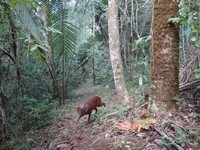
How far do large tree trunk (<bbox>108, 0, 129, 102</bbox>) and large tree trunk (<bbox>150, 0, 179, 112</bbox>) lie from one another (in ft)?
8.46

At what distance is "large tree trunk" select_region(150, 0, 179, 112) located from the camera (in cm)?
345

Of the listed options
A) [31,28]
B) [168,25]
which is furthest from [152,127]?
[31,28]

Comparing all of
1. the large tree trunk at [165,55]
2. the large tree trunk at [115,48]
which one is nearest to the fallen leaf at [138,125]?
the large tree trunk at [165,55]

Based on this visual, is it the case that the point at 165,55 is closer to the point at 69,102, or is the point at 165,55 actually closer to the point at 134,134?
the point at 134,134

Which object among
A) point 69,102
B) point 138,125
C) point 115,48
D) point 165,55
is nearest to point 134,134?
point 138,125

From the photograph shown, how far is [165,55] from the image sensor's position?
11.4 feet

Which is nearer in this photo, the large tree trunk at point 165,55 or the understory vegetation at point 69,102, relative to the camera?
the understory vegetation at point 69,102

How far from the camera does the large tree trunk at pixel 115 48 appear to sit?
605 cm

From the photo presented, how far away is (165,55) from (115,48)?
9.03 ft

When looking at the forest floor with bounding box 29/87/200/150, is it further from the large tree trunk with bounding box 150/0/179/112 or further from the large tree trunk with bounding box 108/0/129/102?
the large tree trunk with bounding box 108/0/129/102

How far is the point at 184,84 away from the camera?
4160mm

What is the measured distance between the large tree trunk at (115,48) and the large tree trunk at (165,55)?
258 cm

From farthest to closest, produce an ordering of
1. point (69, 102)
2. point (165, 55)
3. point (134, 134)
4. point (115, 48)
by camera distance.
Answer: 1. point (69, 102)
2. point (115, 48)
3. point (165, 55)
4. point (134, 134)

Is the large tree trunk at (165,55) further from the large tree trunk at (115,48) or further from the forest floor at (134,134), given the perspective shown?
the large tree trunk at (115,48)
